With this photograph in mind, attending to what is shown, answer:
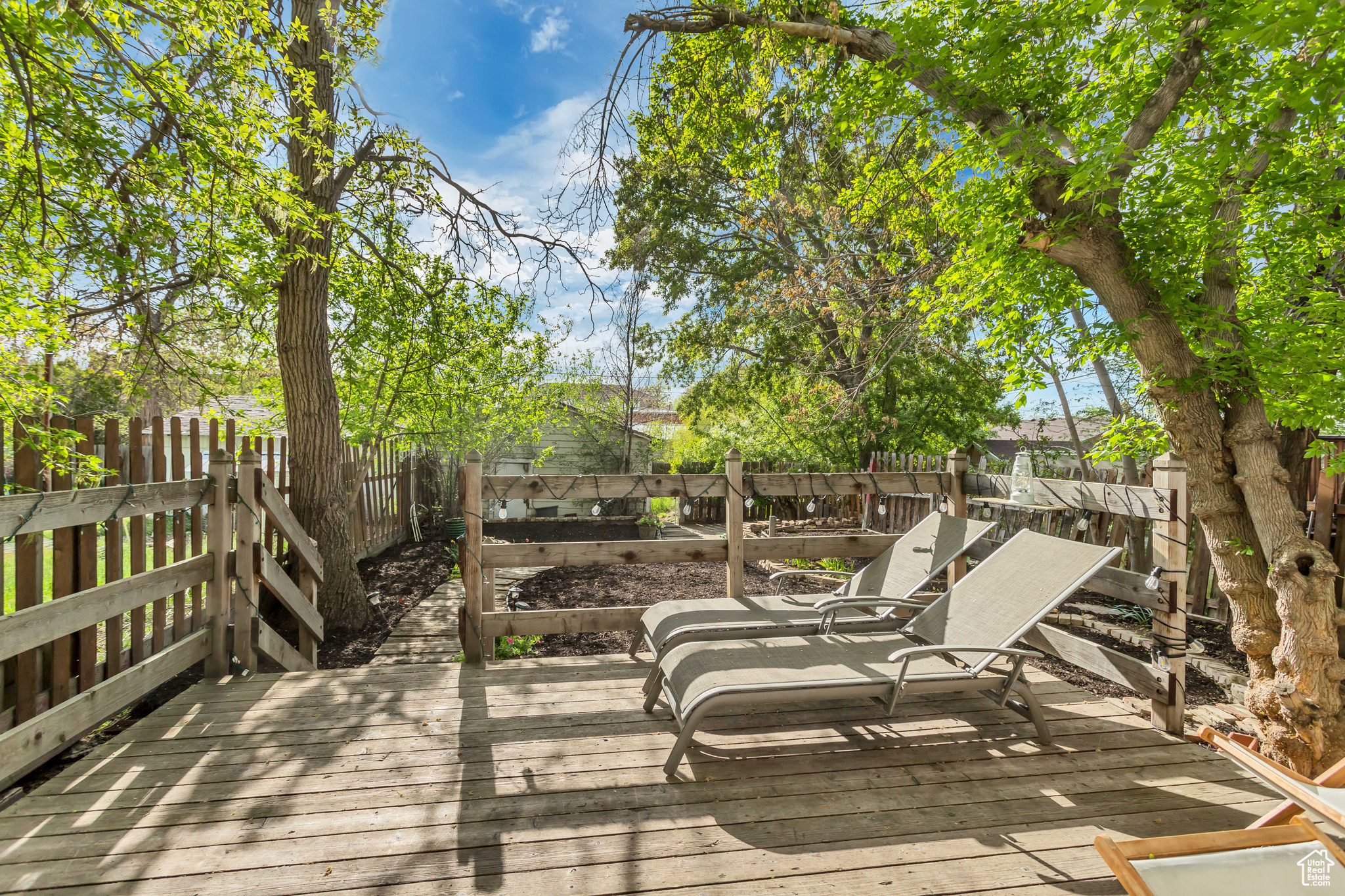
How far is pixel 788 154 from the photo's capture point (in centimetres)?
738

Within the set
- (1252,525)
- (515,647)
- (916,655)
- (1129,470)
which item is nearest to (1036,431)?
(1129,470)

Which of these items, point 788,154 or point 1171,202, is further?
point 788,154

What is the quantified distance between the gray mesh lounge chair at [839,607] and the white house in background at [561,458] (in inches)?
407

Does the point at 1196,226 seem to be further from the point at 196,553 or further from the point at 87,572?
the point at 196,553

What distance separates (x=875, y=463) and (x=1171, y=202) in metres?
7.39

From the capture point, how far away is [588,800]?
239 cm

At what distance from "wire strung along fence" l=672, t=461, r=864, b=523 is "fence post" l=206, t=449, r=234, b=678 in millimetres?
7677

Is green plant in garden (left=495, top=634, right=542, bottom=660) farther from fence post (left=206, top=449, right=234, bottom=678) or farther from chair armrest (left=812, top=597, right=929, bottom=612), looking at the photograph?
chair armrest (left=812, top=597, right=929, bottom=612)

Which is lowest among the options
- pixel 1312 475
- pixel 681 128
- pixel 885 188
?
pixel 1312 475

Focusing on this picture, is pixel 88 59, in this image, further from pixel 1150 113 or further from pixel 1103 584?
pixel 1103 584

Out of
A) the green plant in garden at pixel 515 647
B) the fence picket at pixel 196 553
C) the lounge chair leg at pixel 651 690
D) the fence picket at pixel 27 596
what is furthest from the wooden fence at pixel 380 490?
the lounge chair leg at pixel 651 690

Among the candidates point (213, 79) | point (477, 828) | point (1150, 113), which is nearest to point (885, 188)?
point (1150, 113)

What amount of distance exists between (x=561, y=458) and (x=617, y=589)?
1010cm

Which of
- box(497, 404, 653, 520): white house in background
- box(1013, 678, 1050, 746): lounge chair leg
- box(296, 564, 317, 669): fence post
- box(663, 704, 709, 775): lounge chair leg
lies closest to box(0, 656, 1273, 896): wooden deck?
box(1013, 678, 1050, 746): lounge chair leg
